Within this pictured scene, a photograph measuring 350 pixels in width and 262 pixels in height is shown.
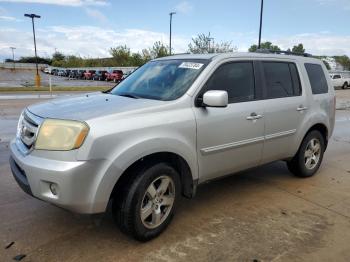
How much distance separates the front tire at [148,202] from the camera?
327 centimetres

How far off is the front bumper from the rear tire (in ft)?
10.8

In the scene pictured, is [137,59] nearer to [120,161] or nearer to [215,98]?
[215,98]

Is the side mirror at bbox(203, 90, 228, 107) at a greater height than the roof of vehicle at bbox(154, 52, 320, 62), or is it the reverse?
the roof of vehicle at bbox(154, 52, 320, 62)

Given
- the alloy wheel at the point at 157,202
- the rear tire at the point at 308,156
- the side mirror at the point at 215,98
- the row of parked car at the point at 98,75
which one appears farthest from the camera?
the row of parked car at the point at 98,75

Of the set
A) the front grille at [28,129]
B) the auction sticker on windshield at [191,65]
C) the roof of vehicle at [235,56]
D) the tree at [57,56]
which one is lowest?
the front grille at [28,129]

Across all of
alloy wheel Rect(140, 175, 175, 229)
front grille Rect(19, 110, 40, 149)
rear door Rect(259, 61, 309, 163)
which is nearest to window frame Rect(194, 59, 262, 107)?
rear door Rect(259, 61, 309, 163)

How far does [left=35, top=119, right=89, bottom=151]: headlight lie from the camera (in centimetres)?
302

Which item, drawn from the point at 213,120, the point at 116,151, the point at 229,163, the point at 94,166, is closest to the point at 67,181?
the point at 94,166

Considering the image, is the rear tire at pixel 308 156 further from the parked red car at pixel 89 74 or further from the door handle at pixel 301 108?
the parked red car at pixel 89 74

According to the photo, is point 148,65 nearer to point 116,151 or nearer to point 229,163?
point 229,163

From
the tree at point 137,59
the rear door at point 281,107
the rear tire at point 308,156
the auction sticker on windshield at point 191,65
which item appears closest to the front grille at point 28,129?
the auction sticker on windshield at point 191,65

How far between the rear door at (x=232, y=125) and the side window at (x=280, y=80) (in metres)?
0.28

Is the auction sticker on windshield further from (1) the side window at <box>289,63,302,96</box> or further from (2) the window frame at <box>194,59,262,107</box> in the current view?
(1) the side window at <box>289,63,302,96</box>

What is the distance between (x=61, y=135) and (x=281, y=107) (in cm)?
287
